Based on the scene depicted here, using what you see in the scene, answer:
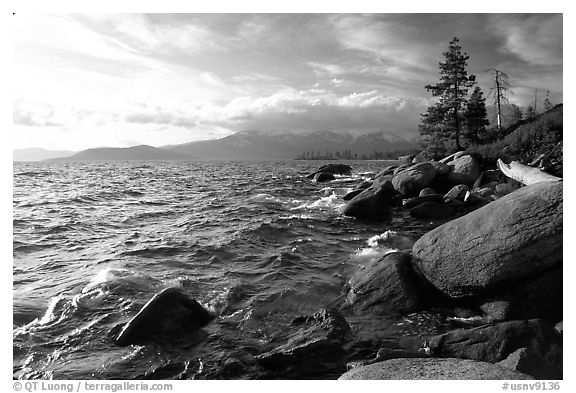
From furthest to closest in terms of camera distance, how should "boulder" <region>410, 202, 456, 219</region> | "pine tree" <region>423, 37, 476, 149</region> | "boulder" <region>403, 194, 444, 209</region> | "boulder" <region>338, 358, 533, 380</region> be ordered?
→ "pine tree" <region>423, 37, 476, 149</region> < "boulder" <region>403, 194, 444, 209</region> < "boulder" <region>410, 202, 456, 219</region> < "boulder" <region>338, 358, 533, 380</region>

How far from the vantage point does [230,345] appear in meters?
6.79

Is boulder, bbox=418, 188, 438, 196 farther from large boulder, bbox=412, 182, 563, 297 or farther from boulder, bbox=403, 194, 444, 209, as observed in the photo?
large boulder, bbox=412, 182, 563, 297

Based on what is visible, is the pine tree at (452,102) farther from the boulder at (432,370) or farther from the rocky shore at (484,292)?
the boulder at (432,370)

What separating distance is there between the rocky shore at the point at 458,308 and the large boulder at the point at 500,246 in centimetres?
2

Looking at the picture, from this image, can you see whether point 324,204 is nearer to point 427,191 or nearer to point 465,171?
point 427,191

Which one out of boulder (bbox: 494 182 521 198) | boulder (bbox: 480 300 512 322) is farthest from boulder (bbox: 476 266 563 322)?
boulder (bbox: 494 182 521 198)

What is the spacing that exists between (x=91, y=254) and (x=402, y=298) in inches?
444

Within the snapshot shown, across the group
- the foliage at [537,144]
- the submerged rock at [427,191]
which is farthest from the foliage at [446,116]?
the submerged rock at [427,191]

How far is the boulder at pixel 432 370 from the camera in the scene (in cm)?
489

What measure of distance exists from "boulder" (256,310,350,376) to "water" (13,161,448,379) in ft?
0.84

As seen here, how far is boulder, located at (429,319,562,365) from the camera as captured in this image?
5602mm

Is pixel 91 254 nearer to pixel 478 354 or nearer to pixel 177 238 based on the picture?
pixel 177 238
